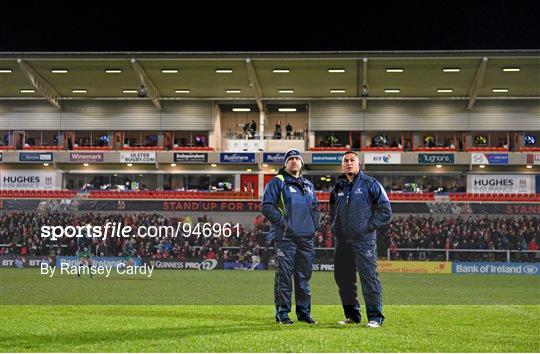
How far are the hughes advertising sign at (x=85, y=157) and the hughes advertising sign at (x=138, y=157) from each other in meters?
1.64

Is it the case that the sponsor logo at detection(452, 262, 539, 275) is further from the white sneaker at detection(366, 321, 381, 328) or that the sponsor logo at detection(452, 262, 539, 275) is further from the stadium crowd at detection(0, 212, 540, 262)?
the white sneaker at detection(366, 321, 381, 328)

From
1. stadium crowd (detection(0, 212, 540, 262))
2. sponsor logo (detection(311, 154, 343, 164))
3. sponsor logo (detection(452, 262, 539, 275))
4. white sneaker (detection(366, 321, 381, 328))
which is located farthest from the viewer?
sponsor logo (detection(311, 154, 343, 164))

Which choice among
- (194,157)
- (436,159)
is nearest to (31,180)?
(194,157)

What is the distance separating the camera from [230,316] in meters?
11.2

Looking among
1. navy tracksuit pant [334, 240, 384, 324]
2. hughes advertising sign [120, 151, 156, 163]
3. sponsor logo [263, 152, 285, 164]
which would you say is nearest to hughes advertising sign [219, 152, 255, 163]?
sponsor logo [263, 152, 285, 164]

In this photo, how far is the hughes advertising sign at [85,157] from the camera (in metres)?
49.7

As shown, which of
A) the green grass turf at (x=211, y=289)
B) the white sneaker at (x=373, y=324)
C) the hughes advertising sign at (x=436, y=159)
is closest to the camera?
the white sneaker at (x=373, y=324)

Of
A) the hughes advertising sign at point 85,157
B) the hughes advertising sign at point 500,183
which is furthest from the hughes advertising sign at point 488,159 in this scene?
the hughes advertising sign at point 85,157

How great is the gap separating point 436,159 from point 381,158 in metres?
3.67

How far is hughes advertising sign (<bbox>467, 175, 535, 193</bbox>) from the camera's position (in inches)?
1934

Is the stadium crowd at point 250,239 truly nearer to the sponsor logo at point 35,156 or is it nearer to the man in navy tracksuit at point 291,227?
the man in navy tracksuit at point 291,227

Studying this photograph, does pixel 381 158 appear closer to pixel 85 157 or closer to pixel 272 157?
pixel 272 157

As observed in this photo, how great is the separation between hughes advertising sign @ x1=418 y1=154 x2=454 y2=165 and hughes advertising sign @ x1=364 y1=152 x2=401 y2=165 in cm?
151
